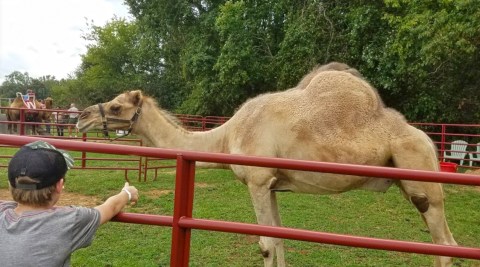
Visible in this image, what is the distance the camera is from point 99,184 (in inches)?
364

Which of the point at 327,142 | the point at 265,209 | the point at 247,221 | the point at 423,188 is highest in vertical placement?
the point at 327,142

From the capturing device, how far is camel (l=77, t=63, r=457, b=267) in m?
4.27

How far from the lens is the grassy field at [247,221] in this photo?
5.21m

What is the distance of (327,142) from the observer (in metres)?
4.45

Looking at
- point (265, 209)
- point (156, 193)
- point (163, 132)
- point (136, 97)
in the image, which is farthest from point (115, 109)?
point (156, 193)

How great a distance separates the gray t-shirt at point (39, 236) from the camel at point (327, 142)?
8.61 ft

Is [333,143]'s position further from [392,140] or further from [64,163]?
[64,163]

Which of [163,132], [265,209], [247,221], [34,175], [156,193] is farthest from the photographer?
[156,193]

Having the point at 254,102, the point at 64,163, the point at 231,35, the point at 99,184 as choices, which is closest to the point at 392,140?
the point at 254,102

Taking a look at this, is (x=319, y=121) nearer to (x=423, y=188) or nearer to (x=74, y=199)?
(x=423, y=188)

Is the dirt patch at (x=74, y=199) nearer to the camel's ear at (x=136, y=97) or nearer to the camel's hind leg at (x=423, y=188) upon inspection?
the camel's ear at (x=136, y=97)

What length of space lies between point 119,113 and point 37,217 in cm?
392

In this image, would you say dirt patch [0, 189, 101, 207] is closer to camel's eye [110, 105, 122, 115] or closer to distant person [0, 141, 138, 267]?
camel's eye [110, 105, 122, 115]

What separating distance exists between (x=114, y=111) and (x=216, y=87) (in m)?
15.9
